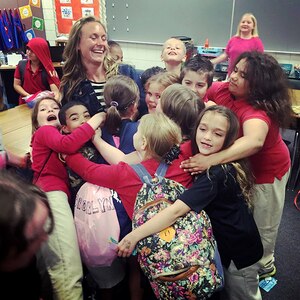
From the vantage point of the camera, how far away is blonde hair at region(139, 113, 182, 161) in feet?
4.28

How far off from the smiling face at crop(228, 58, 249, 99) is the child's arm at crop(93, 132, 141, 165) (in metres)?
0.64

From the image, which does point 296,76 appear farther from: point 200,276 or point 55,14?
point 55,14

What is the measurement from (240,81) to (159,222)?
2.76 ft

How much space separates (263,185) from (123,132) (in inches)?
32.9

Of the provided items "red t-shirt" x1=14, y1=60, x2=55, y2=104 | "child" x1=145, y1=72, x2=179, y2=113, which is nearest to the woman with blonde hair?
"child" x1=145, y1=72, x2=179, y2=113

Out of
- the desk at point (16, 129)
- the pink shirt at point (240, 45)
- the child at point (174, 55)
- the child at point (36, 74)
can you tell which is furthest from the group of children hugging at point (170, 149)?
the pink shirt at point (240, 45)

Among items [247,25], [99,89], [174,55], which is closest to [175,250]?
[99,89]

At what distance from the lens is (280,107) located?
4.98ft

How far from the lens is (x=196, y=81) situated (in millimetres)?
1913

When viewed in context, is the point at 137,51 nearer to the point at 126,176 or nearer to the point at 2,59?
the point at 2,59

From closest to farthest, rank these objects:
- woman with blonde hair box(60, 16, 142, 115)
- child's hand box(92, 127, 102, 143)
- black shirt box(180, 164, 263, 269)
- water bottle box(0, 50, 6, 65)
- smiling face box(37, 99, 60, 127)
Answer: black shirt box(180, 164, 263, 269)
child's hand box(92, 127, 102, 143)
smiling face box(37, 99, 60, 127)
woman with blonde hair box(60, 16, 142, 115)
water bottle box(0, 50, 6, 65)

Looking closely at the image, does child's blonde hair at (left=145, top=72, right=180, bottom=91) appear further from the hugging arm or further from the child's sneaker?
the child's sneaker

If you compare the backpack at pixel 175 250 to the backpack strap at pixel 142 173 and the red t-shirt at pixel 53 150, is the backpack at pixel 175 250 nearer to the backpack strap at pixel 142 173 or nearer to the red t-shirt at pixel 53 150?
the backpack strap at pixel 142 173

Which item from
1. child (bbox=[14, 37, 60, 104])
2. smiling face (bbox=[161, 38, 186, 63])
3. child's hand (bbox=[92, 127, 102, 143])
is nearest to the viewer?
child's hand (bbox=[92, 127, 102, 143])
